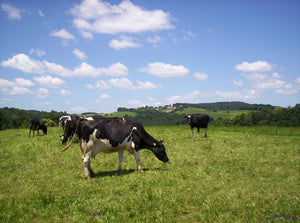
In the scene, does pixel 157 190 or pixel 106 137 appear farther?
pixel 106 137

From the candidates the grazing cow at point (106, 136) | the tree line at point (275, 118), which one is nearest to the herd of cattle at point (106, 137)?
the grazing cow at point (106, 136)

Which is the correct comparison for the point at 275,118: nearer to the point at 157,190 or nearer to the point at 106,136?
the point at 106,136

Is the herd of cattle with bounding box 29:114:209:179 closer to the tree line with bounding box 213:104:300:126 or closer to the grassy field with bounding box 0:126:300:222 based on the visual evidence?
the grassy field with bounding box 0:126:300:222

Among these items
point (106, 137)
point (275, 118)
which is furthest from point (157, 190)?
point (275, 118)

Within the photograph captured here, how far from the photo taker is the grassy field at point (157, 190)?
6320 millimetres

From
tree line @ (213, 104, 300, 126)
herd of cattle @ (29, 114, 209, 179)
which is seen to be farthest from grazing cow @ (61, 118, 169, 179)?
tree line @ (213, 104, 300, 126)

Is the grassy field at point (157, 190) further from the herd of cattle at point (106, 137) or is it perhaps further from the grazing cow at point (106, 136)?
the grazing cow at point (106, 136)

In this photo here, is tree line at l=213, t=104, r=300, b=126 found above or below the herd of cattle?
above

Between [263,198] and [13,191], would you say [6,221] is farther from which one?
[263,198]

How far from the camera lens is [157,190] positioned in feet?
26.9

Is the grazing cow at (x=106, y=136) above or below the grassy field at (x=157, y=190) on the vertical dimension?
above

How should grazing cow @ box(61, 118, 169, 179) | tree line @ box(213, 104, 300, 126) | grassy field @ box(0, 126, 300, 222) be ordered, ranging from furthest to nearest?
tree line @ box(213, 104, 300, 126)
grazing cow @ box(61, 118, 169, 179)
grassy field @ box(0, 126, 300, 222)

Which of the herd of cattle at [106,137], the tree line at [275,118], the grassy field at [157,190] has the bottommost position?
the grassy field at [157,190]

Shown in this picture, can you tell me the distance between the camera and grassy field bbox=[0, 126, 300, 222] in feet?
20.7
